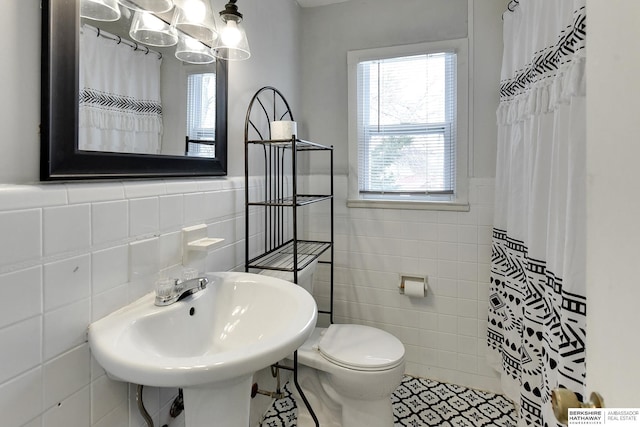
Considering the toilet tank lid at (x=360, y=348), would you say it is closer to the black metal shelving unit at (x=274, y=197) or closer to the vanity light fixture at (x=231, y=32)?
the black metal shelving unit at (x=274, y=197)

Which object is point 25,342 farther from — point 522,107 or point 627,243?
point 522,107

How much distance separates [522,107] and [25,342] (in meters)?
1.83

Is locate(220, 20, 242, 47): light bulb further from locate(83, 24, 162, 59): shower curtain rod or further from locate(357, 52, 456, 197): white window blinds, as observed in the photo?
locate(357, 52, 456, 197): white window blinds

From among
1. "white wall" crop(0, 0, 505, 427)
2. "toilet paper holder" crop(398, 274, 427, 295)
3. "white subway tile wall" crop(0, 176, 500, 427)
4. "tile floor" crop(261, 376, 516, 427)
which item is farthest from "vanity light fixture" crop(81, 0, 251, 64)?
"tile floor" crop(261, 376, 516, 427)

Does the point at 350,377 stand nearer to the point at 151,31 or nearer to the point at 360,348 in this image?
the point at 360,348

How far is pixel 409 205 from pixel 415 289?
0.51 m

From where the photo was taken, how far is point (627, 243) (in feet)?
1.32

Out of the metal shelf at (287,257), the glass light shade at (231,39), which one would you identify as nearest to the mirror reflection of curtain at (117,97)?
the glass light shade at (231,39)

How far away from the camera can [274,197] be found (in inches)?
69.3

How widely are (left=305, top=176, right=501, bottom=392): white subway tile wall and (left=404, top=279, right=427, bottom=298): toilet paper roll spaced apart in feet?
0.22

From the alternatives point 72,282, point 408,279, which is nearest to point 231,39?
point 72,282

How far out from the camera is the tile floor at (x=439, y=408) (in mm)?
1646

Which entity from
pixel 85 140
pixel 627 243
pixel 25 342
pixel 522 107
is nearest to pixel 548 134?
pixel 522 107
